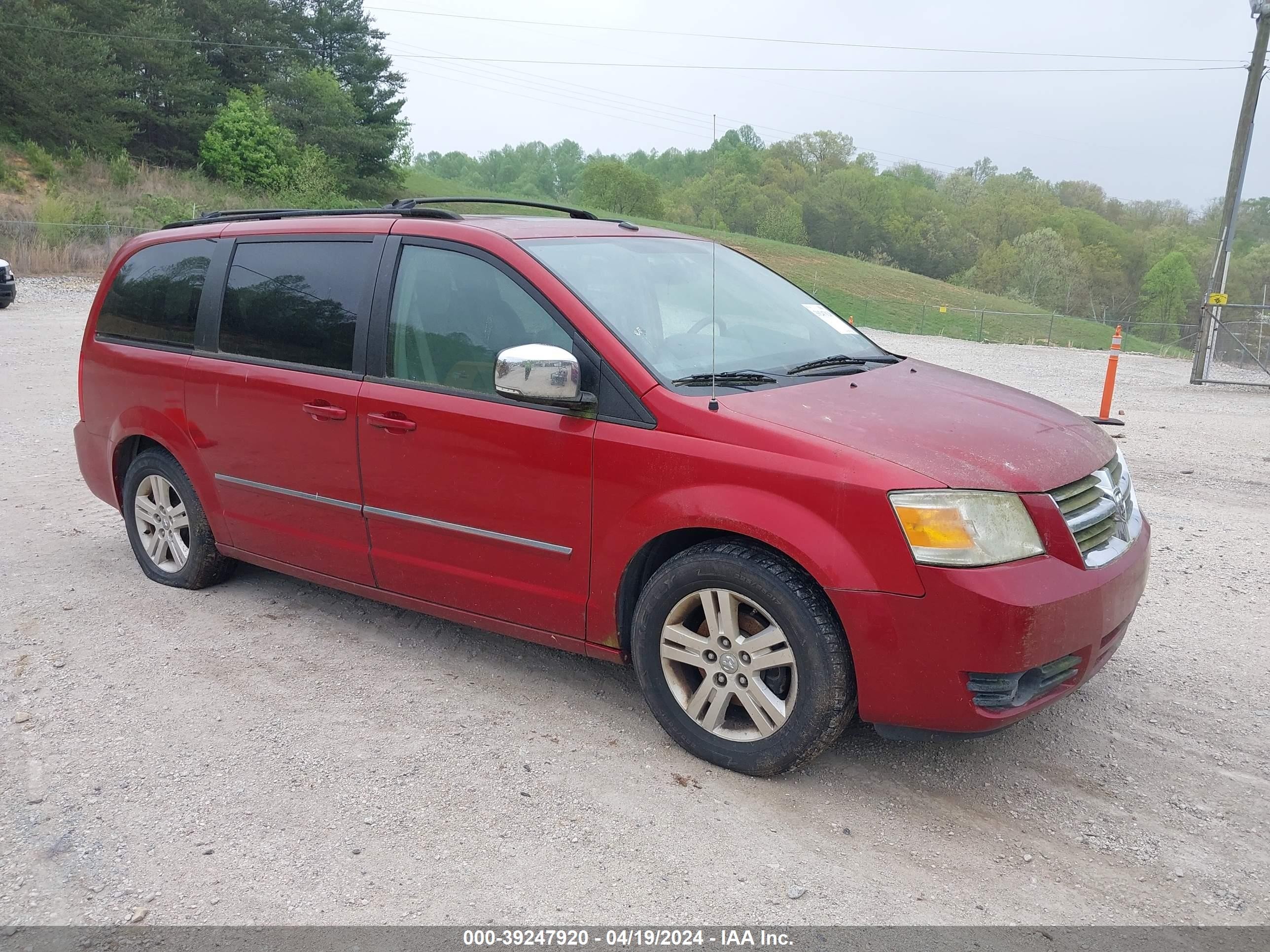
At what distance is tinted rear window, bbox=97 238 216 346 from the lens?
5035 millimetres

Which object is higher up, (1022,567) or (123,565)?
(1022,567)

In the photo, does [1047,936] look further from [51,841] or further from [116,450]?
[116,450]

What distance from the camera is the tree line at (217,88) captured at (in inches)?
1784

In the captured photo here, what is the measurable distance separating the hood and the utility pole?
1666 centimetres

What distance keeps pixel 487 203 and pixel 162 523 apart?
95.4 inches

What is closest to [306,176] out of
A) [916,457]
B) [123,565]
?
[123,565]

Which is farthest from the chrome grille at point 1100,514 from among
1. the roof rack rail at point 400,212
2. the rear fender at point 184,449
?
the rear fender at point 184,449

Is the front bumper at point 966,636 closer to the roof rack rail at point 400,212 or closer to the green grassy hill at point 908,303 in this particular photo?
the roof rack rail at point 400,212

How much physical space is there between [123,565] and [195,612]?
1.03 metres

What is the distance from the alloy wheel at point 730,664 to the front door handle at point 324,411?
1.72 m

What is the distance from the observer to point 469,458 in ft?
12.9

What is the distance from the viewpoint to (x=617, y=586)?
Result: 3652mm

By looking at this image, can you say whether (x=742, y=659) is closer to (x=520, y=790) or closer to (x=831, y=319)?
(x=520, y=790)

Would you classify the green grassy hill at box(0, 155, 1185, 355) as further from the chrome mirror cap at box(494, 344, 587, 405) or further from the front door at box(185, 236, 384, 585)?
the chrome mirror cap at box(494, 344, 587, 405)
